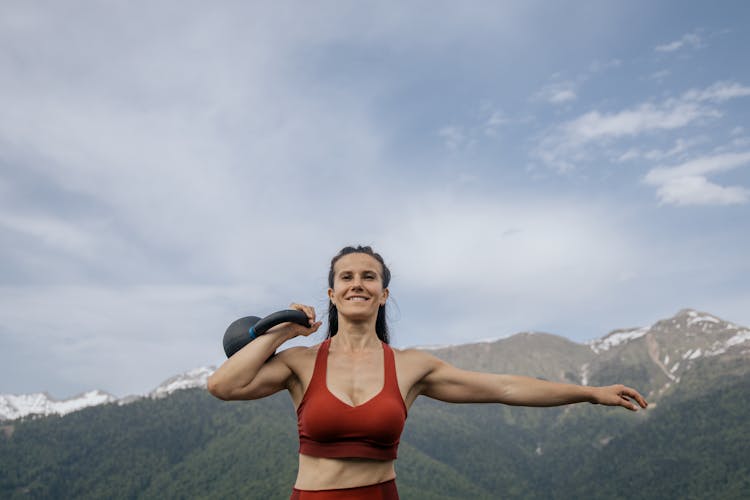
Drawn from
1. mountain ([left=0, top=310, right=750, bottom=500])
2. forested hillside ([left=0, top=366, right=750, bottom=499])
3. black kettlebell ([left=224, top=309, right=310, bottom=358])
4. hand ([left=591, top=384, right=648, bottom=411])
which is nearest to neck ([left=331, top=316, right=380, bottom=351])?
black kettlebell ([left=224, top=309, right=310, bottom=358])

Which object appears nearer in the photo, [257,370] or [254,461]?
[257,370]

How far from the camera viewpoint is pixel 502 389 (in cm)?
425

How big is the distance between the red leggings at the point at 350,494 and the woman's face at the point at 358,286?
1.00m

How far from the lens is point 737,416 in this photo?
185250mm

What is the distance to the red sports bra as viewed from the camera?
3.65m

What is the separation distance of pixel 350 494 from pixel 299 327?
985 mm

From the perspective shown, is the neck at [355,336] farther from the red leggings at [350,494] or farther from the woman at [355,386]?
the red leggings at [350,494]

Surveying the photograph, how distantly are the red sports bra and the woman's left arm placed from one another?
1.67 ft

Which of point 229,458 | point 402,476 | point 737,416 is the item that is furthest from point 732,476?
point 229,458

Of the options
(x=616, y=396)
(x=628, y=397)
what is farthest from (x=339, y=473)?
(x=628, y=397)

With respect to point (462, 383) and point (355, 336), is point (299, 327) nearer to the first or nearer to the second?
point (355, 336)

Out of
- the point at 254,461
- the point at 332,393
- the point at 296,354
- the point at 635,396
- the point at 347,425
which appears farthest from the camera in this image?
the point at 254,461

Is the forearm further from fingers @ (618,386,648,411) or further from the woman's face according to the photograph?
the woman's face

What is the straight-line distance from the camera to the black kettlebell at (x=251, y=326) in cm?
388
